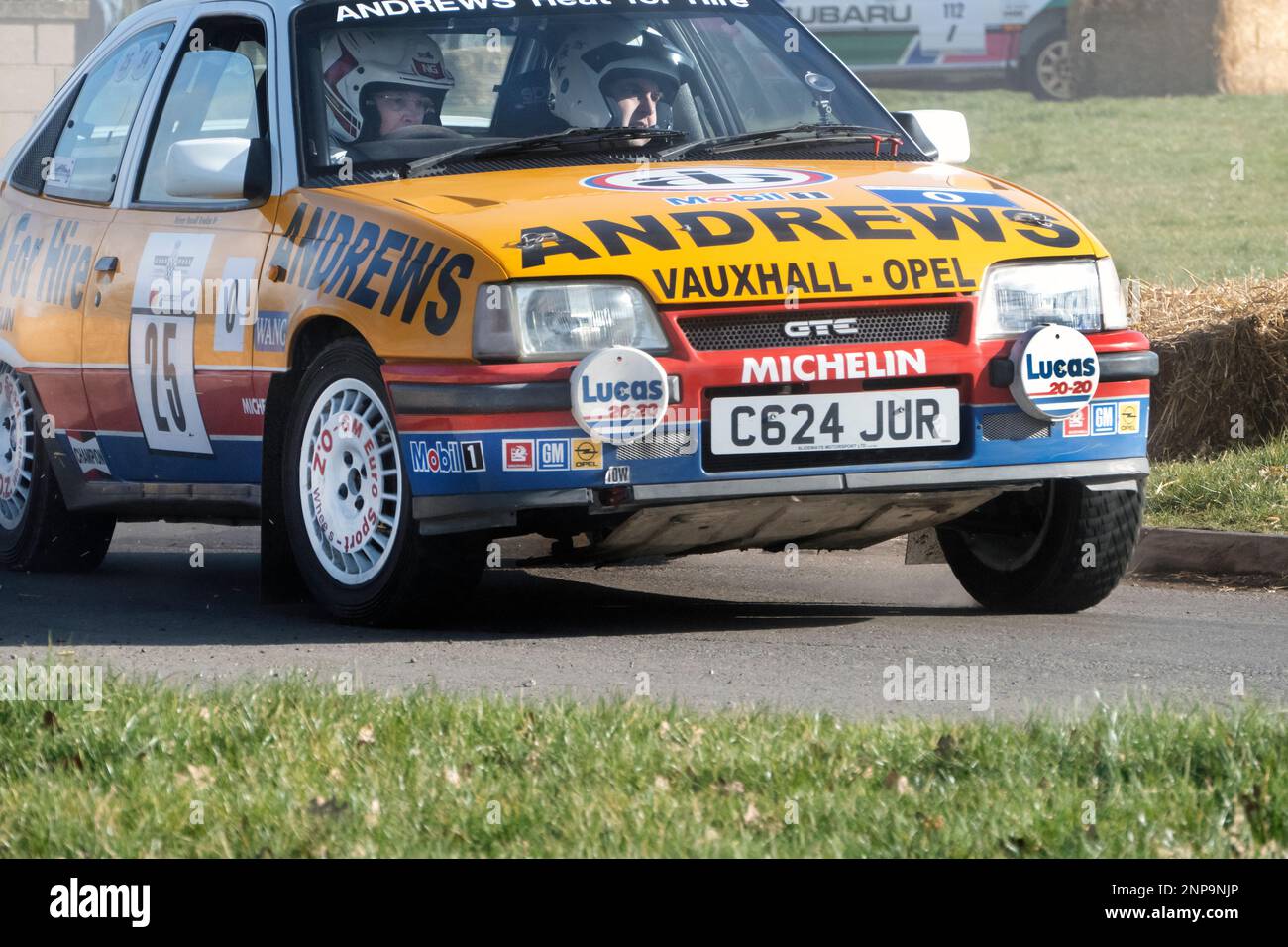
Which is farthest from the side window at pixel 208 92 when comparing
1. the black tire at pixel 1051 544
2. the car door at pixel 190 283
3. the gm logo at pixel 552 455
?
the black tire at pixel 1051 544

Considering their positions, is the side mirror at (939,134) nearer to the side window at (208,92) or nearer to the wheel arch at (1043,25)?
the side window at (208,92)

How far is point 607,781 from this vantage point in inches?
186

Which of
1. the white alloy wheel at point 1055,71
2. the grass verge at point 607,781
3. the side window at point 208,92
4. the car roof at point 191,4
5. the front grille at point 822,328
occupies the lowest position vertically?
the grass verge at point 607,781

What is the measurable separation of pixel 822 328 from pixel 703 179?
82cm

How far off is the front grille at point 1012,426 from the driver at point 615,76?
5.65ft

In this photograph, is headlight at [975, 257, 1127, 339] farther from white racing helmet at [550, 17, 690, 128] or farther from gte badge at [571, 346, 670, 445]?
white racing helmet at [550, 17, 690, 128]

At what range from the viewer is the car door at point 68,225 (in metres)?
8.29

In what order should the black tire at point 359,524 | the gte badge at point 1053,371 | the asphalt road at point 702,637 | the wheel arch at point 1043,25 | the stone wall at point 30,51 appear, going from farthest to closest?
the wheel arch at point 1043,25 < the stone wall at point 30,51 < the black tire at point 359,524 < the gte badge at point 1053,371 < the asphalt road at point 702,637

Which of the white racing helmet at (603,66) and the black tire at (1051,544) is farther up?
the white racing helmet at (603,66)

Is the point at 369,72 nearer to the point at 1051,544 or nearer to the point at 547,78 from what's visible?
the point at 547,78

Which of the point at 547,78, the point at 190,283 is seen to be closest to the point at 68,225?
the point at 190,283

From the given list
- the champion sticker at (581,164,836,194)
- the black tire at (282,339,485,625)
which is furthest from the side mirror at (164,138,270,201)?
the champion sticker at (581,164,836,194)

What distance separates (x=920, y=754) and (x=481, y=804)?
0.95 meters

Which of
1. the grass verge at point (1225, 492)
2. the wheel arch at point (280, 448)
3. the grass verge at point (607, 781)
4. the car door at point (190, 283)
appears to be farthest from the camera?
the grass verge at point (1225, 492)
